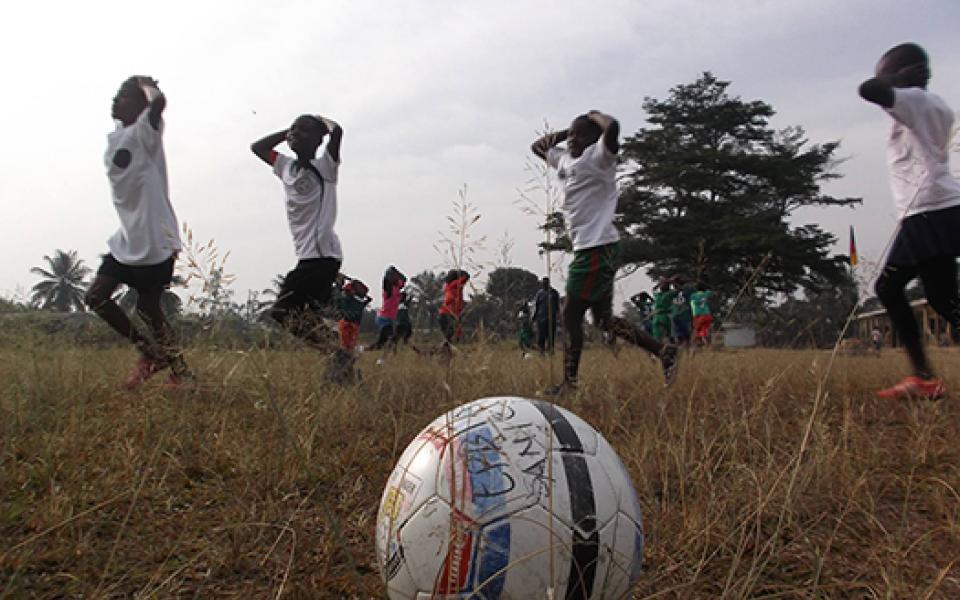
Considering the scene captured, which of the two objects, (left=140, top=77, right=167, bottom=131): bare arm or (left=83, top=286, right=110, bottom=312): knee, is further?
(left=140, top=77, right=167, bottom=131): bare arm

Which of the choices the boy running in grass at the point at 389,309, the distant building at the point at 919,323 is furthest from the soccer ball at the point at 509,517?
the boy running in grass at the point at 389,309

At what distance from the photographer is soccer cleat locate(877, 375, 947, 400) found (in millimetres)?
3607

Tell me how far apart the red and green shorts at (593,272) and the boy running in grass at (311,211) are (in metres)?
1.92

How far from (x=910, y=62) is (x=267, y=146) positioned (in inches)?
185

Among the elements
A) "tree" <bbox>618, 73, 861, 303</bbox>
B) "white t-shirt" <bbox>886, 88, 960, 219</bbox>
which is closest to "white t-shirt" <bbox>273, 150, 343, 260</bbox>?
"white t-shirt" <bbox>886, 88, 960, 219</bbox>

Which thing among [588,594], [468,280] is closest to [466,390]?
[468,280]

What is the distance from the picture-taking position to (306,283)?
4.73m

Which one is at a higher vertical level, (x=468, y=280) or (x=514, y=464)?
(x=468, y=280)

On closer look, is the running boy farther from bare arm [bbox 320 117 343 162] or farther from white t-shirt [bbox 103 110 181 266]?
white t-shirt [bbox 103 110 181 266]

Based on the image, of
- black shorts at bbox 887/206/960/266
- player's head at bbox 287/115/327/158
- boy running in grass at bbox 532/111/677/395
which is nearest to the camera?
black shorts at bbox 887/206/960/266

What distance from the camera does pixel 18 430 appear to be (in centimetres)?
243

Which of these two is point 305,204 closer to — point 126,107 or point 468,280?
point 126,107

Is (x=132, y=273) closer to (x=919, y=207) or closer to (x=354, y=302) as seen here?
(x=919, y=207)

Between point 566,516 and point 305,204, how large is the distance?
4022mm
